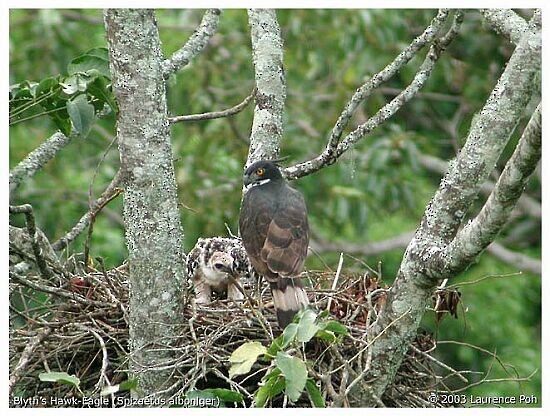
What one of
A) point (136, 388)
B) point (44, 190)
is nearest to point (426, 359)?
point (136, 388)

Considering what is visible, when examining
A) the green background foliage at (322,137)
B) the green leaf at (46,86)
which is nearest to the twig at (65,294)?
the green leaf at (46,86)

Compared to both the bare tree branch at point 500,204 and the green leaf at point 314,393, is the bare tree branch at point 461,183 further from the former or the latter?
the green leaf at point 314,393

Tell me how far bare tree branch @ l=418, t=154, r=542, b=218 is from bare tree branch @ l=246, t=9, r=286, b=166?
521 cm

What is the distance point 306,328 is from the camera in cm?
427

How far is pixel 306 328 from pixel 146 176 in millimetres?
1222

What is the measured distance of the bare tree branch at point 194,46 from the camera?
20.1 ft

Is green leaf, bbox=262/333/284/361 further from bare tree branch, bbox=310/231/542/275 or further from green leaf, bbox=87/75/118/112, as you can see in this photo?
bare tree branch, bbox=310/231/542/275

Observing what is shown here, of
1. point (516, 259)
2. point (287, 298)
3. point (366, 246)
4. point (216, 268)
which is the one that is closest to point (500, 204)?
point (287, 298)

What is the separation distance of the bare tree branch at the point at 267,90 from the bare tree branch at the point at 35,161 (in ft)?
3.56

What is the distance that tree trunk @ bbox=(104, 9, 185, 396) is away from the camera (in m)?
4.98

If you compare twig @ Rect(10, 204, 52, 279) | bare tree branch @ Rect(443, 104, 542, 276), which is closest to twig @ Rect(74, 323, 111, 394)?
twig @ Rect(10, 204, 52, 279)

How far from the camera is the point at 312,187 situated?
11.0 metres

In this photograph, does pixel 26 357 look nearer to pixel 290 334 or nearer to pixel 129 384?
pixel 129 384

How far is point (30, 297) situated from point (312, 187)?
18.4ft
